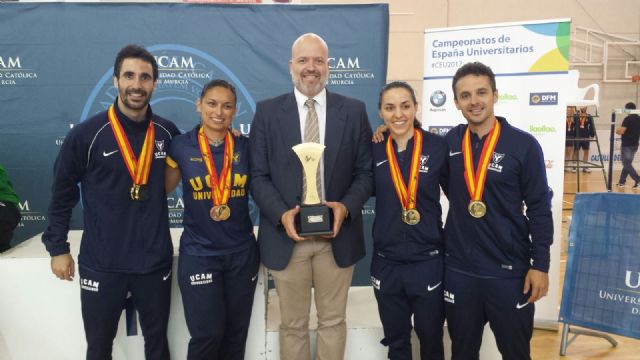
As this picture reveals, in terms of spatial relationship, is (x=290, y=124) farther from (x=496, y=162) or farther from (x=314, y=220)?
(x=496, y=162)

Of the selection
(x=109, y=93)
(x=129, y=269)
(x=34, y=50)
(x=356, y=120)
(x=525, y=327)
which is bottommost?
(x=525, y=327)

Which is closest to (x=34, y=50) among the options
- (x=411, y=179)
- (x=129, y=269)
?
(x=129, y=269)

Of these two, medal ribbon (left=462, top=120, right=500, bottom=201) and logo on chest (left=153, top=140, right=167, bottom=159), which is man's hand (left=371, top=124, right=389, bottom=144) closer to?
medal ribbon (left=462, top=120, right=500, bottom=201)

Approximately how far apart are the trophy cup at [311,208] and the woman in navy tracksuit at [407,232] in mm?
369

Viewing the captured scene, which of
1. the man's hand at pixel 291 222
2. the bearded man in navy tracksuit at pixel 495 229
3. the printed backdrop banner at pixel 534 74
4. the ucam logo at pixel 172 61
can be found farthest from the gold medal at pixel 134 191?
the printed backdrop banner at pixel 534 74

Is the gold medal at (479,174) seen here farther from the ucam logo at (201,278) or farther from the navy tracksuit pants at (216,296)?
the ucam logo at (201,278)

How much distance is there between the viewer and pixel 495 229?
211 centimetres

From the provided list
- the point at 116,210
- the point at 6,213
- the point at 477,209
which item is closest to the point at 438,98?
the point at 477,209

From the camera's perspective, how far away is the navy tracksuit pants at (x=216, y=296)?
87.9 inches

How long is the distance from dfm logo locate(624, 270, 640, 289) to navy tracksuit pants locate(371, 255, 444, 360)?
1622 millimetres

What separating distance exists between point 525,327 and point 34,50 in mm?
4190

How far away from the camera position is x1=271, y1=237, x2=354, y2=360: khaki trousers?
86.7 inches

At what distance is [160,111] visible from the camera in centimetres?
403

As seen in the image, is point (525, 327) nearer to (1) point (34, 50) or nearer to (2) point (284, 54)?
(2) point (284, 54)
